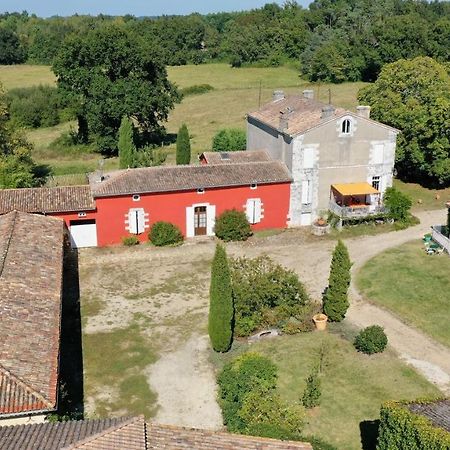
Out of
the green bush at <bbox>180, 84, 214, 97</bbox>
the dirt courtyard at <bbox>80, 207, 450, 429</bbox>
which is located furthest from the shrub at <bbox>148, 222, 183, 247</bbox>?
the green bush at <bbox>180, 84, 214, 97</bbox>

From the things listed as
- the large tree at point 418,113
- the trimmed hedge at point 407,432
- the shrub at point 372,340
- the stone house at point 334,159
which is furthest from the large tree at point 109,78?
the trimmed hedge at point 407,432

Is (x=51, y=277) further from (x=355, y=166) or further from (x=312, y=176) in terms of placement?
(x=355, y=166)

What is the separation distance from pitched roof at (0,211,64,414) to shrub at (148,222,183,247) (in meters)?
6.05

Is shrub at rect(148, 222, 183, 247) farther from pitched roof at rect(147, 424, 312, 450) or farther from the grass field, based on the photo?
pitched roof at rect(147, 424, 312, 450)

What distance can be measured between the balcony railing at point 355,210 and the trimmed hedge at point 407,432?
74.2 feet

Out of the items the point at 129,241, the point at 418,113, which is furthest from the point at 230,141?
the point at 129,241

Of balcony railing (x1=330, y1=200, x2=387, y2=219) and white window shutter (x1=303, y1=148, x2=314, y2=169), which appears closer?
white window shutter (x1=303, y1=148, x2=314, y2=169)

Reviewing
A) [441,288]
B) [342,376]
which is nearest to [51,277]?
[342,376]

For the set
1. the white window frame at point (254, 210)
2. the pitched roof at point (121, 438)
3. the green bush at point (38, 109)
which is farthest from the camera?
the green bush at point (38, 109)

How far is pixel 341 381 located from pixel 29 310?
11.9 metres

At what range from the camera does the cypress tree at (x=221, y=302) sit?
79.9 feet

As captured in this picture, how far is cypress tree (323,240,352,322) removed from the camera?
26.8m

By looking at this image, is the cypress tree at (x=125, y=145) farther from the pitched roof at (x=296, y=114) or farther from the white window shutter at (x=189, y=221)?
the white window shutter at (x=189, y=221)

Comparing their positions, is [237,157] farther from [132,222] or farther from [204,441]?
[204,441]
